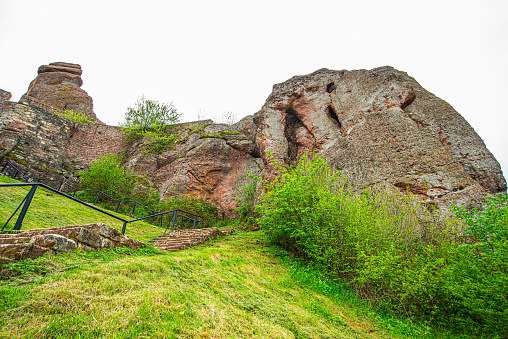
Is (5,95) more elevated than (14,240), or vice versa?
(5,95)

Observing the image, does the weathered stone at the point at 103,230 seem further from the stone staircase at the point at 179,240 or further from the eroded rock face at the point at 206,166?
the eroded rock face at the point at 206,166

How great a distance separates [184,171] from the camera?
639 inches

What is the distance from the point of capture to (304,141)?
Result: 1593cm

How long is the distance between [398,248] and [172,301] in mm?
6029

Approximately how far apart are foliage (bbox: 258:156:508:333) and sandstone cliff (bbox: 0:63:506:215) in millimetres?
2387

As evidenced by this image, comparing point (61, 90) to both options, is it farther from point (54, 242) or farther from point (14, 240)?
point (54, 242)

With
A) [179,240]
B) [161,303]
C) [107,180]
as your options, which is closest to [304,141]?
[179,240]

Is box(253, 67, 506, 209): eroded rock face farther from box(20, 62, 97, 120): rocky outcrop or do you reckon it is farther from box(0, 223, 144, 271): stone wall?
box(20, 62, 97, 120): rocky outcrop

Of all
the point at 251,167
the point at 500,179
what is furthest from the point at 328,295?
the point at 251,167

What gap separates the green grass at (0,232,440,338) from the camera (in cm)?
247

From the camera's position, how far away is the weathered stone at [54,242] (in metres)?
3.49

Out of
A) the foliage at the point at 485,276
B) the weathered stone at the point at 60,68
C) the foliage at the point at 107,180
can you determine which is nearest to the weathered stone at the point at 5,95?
the foliage at the point at 107,180

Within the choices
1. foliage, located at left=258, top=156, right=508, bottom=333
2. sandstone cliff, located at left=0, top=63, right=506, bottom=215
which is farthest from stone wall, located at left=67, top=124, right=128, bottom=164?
foliage, located at left=258, top=156, right=508, bottom=333

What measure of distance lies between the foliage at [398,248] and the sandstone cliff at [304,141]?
239 cm
